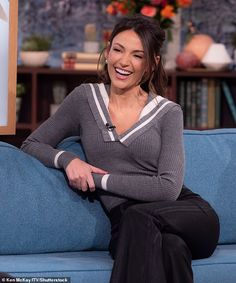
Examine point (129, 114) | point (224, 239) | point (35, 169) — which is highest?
point (129, 114)

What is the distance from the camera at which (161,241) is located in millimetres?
2648

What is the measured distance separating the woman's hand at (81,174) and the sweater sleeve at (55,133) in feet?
0.30

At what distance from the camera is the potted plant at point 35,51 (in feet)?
17.0

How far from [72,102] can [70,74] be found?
222 centimetres

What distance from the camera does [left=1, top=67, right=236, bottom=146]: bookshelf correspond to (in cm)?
520

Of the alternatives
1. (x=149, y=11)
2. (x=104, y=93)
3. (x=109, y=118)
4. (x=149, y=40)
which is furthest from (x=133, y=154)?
(x=149, y=11)

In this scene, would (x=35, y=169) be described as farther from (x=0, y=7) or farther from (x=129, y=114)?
(x=0, y=7)

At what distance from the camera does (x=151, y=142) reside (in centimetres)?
295

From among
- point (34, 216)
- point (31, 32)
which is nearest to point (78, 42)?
point (31, 32)

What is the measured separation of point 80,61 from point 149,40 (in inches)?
85.2

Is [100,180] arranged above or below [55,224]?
above

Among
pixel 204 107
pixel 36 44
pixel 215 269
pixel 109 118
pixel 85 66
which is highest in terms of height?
pixel 36 44

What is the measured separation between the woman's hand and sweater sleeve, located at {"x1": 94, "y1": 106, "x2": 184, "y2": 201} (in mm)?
22

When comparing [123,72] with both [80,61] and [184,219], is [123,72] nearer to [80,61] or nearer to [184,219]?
[184,219]
